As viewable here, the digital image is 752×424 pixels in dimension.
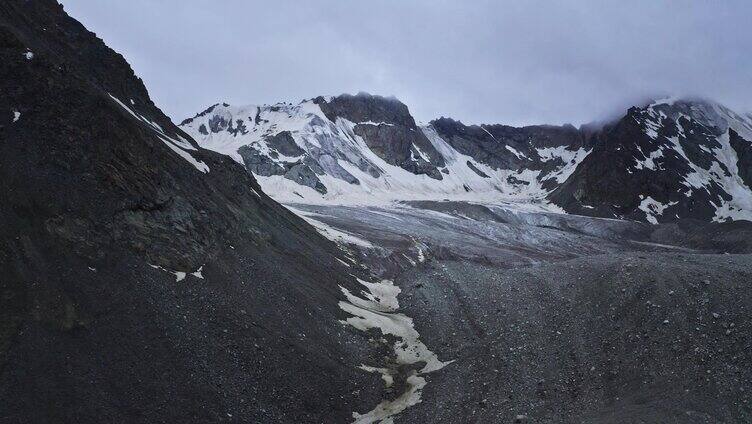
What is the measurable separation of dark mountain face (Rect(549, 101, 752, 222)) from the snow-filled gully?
116 meters

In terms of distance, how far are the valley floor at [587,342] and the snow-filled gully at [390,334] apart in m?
0.66

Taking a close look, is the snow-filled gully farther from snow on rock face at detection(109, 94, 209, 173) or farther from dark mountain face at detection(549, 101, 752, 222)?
dark mountain face at detection(549, 101, 752, 222)

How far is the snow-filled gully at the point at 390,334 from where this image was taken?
23.2m

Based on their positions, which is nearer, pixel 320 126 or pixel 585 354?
pixel 585 354

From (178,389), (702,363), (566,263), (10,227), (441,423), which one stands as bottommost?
(178,389)

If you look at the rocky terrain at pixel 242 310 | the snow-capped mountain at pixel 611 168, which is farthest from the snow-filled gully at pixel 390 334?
the snow-capped mountain at pixel 611 168

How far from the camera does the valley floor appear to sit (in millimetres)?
19625

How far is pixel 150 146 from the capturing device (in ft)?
107

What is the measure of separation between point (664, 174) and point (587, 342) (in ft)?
482

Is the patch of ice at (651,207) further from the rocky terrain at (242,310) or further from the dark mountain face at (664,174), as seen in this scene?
the rocky terrain at (242,310)

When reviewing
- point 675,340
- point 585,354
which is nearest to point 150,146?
point 585,354

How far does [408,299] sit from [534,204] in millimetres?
135271

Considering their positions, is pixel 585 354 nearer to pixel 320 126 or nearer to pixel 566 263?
pixel 566 263

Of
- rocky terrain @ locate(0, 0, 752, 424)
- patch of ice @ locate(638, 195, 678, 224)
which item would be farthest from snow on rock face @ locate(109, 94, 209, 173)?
patch of ice @ locate(638, 195, 678, 224)
